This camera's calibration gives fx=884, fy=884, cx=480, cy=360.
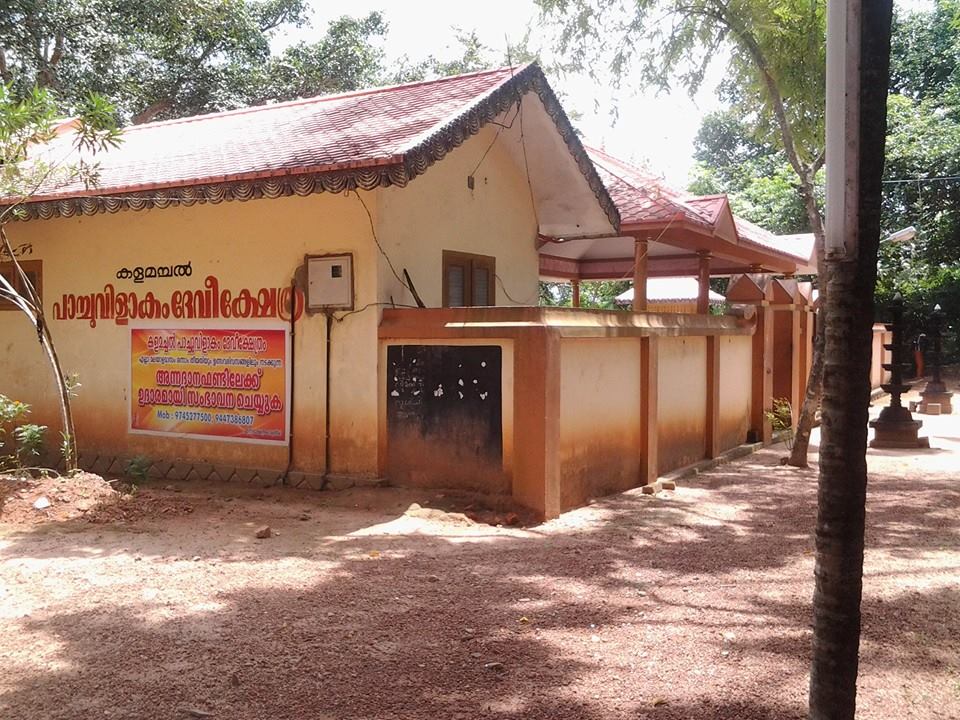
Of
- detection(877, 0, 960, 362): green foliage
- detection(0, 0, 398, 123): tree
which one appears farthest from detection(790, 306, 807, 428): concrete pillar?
detection(0, 0, 398, 123): tree

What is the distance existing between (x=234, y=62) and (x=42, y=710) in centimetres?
2238

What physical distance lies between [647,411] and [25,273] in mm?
7615

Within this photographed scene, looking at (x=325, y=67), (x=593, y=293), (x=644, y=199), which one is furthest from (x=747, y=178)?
(x=644, y=199)

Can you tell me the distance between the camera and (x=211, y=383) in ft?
30.9

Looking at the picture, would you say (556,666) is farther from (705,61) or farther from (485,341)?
(705,61)

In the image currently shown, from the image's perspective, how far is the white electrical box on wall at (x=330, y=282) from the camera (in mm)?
8523

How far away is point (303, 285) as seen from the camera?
8.80 m

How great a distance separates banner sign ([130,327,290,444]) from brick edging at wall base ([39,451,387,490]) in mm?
329

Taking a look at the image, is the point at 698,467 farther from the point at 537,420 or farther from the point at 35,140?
the point at 35,140

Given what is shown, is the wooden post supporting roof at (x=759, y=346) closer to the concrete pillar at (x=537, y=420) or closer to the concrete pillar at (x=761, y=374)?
the concrete pillar at (x=761, y=374)

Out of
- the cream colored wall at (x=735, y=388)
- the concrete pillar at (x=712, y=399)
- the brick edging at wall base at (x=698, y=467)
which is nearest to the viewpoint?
the brick edging at wall base at (x=698, y=467)

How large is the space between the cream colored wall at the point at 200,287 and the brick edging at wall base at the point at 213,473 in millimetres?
94

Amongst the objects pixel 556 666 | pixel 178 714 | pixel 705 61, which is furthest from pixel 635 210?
pixel 178 714

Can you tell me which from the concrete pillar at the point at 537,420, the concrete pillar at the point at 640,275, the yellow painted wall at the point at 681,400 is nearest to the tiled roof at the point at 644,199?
the concrete pillar at the point at 640,275
